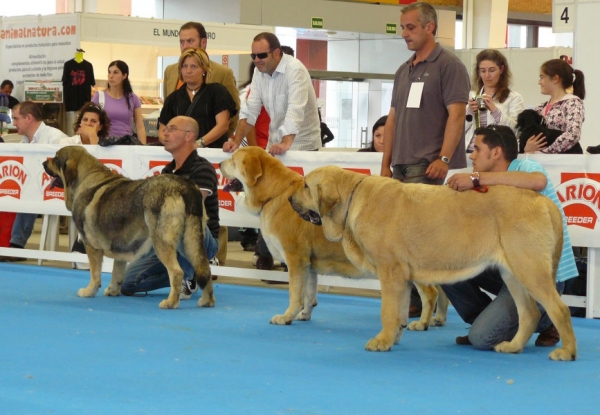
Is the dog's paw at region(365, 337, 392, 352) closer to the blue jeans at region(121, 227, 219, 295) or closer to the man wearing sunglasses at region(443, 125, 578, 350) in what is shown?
the man wearing sunglasses at region(443, 125, 578, 350)

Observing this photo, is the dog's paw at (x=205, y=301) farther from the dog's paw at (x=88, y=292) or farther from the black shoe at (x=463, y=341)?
the black shoe at (x=463, y=341)

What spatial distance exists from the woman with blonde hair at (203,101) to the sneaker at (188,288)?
1377 millimetres

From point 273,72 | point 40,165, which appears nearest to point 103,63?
point 40,165

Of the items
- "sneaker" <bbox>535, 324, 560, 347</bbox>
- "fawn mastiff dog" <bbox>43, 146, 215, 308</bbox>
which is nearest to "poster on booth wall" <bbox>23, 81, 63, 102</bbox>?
"fawn mastiff dog" <bbox>43, 146, 215, 308</bbox>

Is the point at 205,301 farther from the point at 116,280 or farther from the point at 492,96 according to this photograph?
the point at 492,96

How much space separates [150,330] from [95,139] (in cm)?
388

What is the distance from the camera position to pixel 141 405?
3.70 m

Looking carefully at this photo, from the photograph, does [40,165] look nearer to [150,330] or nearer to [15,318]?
[15,318]

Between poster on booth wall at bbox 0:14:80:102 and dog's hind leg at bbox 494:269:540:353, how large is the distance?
34.5ft

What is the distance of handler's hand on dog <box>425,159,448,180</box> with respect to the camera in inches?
229

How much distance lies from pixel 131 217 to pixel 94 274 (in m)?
0.67

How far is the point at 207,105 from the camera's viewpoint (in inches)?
307

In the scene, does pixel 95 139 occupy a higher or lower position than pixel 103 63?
lower

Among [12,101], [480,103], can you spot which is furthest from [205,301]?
[12,101]
